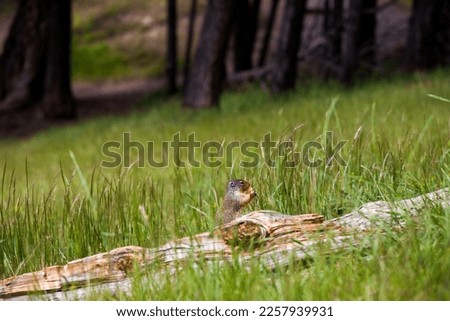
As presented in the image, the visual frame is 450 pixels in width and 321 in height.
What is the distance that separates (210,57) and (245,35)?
683 centimetres

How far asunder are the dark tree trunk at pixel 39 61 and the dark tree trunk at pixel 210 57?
16.3ft

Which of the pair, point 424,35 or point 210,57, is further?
point 424,35

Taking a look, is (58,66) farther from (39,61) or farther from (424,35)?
(424,35)

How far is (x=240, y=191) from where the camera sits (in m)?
4.47

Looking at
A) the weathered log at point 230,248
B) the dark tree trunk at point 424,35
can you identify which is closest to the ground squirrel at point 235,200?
the weathered log at point 230,248

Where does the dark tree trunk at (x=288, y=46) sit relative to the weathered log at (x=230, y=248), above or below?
above

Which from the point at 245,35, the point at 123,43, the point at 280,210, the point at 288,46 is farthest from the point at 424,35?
the point at 123,43

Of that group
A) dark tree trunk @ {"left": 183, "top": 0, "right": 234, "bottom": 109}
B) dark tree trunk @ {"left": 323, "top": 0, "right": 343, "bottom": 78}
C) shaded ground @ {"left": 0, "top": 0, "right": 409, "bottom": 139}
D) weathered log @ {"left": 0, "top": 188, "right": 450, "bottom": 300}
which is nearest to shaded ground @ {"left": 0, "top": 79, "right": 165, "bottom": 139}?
shaded ground @ {"left": 0, "top": 0, "right": 409, "bottom": 139}

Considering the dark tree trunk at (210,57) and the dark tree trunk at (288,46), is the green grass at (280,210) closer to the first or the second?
the dark tree trunk at (210,57)

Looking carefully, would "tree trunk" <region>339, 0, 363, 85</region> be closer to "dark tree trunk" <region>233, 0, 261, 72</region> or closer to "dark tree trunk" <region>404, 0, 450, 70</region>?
"dark tree trunk" <region>404, 0, 450, 70</region>

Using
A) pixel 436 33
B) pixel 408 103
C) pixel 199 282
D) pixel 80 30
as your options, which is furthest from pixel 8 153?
pixel 80 30

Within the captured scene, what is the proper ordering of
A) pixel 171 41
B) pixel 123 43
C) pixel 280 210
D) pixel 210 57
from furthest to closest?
pixel 123 43, pixel 171 41, pixel 210 57, pixel 280 210

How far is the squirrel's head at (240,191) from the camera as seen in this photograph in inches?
175
